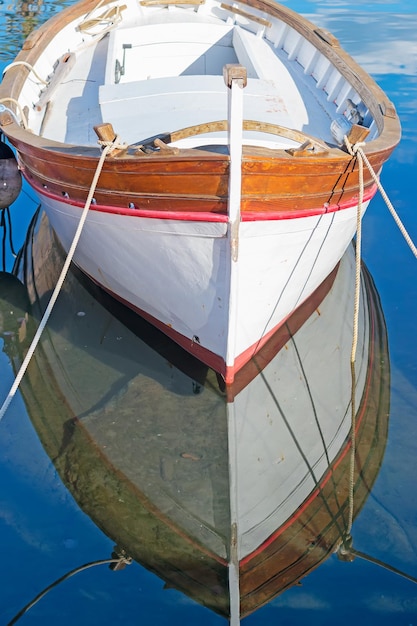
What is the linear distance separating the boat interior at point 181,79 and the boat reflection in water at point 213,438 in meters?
1.63

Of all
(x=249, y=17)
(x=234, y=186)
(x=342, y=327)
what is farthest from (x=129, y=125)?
(x=249, y=17)

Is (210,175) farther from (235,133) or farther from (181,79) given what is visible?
(181,79)

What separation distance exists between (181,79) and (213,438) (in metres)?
3.06

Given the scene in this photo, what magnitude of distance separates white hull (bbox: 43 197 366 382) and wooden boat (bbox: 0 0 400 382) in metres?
0.01

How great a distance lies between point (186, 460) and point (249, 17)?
5951 mm

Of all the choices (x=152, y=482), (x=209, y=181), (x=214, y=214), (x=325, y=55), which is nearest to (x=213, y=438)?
(x=152, y=482)

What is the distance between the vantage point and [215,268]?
4324mm

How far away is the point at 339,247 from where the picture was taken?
528cm

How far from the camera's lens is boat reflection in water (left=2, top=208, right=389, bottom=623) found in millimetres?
3879

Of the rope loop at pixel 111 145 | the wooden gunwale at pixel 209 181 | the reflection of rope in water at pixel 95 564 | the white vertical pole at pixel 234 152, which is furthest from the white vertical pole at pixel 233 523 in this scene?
the rope loop at pixel 111 145

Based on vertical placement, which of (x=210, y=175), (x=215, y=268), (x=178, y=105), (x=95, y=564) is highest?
(x=178, y=105)

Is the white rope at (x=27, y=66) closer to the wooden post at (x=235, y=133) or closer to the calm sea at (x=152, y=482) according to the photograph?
the calm sea at (x=152, y=482)

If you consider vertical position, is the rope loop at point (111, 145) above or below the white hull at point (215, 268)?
above

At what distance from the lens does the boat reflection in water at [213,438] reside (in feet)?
12.7
